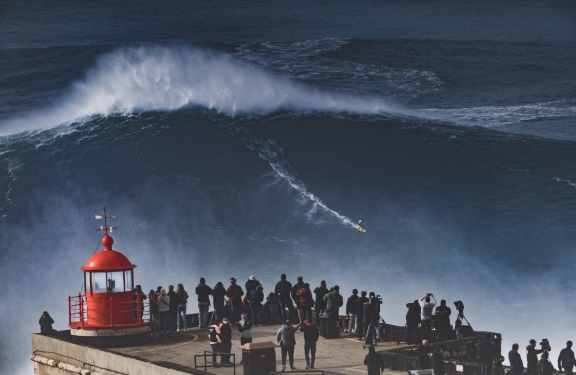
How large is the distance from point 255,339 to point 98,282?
398 centimetres

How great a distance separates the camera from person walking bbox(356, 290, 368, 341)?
23.7m

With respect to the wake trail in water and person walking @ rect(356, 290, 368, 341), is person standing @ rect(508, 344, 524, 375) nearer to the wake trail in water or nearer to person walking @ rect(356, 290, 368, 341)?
person walking @ rect(356, 290, 368, 341)

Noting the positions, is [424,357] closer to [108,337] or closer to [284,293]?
[284,293]

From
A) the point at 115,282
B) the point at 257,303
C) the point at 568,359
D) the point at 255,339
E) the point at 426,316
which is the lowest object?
the point at 568,359

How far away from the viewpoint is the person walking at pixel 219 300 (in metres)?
26.0

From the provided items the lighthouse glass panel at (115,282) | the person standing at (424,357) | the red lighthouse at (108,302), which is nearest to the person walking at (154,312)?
the red lighthouse at (108,302)

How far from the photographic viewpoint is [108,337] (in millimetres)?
23781

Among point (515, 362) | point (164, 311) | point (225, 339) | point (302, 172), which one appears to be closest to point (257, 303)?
point (164, 311)

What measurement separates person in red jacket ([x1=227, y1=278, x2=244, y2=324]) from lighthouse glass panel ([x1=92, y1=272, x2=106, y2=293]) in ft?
12.0

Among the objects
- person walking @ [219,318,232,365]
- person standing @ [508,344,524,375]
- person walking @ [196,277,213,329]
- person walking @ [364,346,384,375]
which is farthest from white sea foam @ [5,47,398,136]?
person walking @ [364,346,384,375]

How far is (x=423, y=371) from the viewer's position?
18125 mm

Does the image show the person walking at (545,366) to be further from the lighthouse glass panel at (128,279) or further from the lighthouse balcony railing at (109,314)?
the lighthouse glass panel at (128,279)

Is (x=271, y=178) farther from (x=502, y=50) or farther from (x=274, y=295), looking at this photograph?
(x=502, y=50)

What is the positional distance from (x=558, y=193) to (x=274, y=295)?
72.0ft
